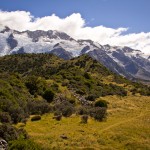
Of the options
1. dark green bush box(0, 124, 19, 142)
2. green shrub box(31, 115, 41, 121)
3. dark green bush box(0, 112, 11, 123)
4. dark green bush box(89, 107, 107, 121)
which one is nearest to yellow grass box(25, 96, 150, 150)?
green shrub box(31, 115, 41, 121)

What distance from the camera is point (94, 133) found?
5375 cm

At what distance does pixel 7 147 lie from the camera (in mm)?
38906

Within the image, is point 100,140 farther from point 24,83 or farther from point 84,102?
point 24,83


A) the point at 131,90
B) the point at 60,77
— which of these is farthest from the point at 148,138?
the point at 131,90

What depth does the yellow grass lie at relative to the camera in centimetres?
4781

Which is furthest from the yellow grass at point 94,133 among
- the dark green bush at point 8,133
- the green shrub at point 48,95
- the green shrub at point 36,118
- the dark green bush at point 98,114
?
→ the green shrub at point 48,95

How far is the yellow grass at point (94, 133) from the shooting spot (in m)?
47.8

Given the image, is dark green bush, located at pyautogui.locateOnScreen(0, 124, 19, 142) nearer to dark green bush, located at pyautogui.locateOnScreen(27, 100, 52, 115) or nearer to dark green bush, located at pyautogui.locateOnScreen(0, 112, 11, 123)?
dark green bush, located at pyautogui.locateOnScreen(0, 112, 11, 123)

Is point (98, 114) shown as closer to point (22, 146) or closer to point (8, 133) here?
point (8, 133)

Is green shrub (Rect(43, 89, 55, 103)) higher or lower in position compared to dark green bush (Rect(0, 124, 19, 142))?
higher

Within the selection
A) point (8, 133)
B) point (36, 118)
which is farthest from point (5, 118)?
point (8, 133)

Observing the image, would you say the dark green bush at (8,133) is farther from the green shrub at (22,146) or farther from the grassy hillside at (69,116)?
the green shrub at (22,146)

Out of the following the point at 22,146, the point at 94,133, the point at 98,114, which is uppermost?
the point at 22,146

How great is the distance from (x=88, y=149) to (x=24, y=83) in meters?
49.8
